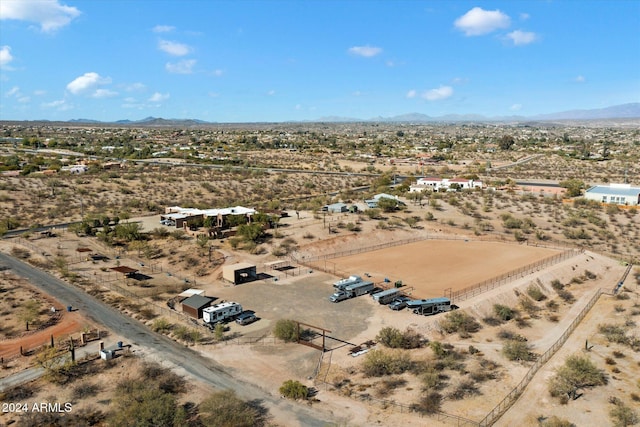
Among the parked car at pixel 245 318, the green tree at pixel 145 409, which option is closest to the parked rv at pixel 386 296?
the parked car at pixel 245 318

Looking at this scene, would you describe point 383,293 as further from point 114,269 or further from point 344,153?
point 344,153

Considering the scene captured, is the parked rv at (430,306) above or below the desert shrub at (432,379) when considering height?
above

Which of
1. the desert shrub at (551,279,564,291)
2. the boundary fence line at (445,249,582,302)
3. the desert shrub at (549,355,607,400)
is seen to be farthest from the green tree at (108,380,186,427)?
the desert shrub at (551,279,564,291)

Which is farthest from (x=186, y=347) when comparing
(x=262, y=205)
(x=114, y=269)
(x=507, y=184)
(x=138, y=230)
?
(x=507, y=184)

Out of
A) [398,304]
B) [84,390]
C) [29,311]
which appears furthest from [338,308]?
[29,311]

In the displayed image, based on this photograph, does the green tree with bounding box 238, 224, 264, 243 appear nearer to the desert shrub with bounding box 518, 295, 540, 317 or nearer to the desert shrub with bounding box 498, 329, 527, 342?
the desert shrub with bounding box 518, 295, 540, 317

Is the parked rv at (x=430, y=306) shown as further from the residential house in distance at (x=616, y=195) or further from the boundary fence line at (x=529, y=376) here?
the residential house in distance at (x=616, y=195)

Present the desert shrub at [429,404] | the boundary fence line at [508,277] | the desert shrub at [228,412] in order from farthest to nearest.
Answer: the boundary fence line at [508,277] → the desert shrub at [429,404] → the desert shrub at [228,412]
